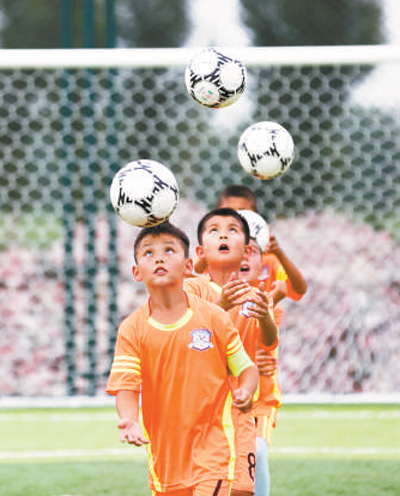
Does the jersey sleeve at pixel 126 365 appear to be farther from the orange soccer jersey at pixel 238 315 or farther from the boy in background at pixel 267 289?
the boy in background at pixel 267 289

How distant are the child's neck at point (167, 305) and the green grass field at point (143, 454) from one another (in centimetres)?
171

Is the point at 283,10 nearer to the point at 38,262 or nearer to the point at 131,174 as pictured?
the point at 38,262

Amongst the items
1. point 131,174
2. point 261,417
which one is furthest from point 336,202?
point 131,174

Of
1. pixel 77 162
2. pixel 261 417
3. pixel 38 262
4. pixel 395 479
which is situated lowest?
pixel 395 479

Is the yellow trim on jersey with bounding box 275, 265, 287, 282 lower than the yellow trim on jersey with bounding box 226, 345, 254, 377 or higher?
higher

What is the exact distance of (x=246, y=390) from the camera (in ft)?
10.0

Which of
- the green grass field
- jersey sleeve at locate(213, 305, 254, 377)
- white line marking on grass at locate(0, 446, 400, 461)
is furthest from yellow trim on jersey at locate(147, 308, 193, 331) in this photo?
white line marking on grass at locate(0, 446, 400, 461)

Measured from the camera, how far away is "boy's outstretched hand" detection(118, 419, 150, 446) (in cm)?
278

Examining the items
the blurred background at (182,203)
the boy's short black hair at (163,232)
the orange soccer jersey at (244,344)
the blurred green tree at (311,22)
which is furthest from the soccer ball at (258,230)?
the blurred green tree at (311,22)

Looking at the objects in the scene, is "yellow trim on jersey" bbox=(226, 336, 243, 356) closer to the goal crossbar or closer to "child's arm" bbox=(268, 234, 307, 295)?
"child's arm" bbox=(268, 234, 307, 295)

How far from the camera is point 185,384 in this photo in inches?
123

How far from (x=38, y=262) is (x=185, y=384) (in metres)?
4.84

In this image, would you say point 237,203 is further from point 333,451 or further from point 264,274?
point 333,451

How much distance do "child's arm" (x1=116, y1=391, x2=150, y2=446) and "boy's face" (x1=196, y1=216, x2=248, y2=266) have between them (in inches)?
33.2
